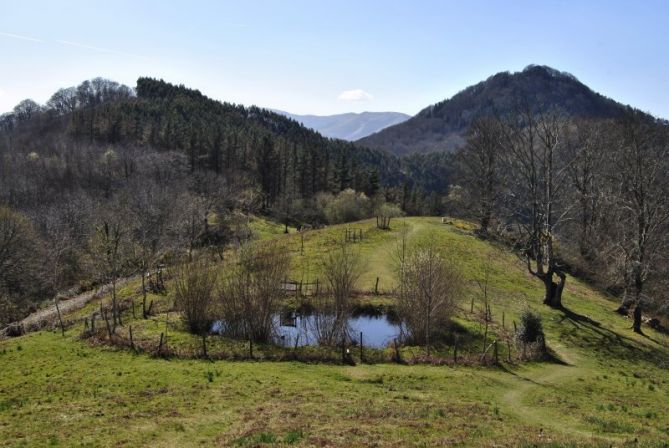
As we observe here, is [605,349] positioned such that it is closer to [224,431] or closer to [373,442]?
[373,442]

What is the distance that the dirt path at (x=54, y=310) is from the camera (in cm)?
3994

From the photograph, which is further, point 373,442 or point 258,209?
point 258,209

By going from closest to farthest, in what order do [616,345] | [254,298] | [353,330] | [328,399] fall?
[328,399]
[254,298]
[616,345]
[353,330]

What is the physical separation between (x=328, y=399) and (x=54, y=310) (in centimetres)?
3677

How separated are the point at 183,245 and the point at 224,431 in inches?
2234

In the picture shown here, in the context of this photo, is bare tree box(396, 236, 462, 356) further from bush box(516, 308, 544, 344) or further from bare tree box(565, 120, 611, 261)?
bare tree box(565, 120, 611, 261)

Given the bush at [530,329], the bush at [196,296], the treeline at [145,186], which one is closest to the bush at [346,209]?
the treeline at [145,186]

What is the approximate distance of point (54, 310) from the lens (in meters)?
47.7

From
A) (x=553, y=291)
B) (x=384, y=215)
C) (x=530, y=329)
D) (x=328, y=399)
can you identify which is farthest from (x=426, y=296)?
(x=384, y=215)

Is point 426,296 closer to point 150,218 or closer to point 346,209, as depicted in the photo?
point 150,218

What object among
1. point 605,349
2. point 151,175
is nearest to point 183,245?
point 151,175

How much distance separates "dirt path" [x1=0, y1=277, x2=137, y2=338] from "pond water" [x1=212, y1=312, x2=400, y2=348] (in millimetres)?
15417

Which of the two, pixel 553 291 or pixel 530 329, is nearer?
pixel 530 329

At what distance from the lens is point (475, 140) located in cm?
7325
